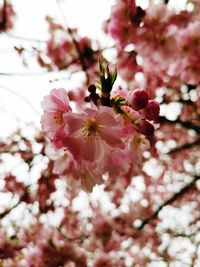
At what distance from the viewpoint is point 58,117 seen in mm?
1346

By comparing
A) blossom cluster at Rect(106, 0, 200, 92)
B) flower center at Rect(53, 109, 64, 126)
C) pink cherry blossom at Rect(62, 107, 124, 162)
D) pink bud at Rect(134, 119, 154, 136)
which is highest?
blossom cluster at Rect(106, 0, 200, 92)

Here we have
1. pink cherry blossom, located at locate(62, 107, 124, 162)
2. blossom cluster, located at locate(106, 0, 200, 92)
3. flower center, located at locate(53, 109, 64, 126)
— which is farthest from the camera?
blossom cluster, located at locate(106, 0, 200, 92)

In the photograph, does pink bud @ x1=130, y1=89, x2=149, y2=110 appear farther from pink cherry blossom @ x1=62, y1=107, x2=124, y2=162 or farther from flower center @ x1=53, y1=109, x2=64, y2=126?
flower center @ x1=53, y1=109, x2=64, y2=126

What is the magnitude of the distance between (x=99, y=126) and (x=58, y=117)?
19cm

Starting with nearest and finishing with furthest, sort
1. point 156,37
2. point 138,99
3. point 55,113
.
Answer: point 138,99
point 55,113
point 156,37

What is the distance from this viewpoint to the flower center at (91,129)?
1.24 metres

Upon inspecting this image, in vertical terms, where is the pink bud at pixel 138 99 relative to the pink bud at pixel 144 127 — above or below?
above

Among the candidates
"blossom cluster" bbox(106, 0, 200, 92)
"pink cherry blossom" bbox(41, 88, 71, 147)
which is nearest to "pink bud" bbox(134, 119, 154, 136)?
"pink cherry blossom" bbox(41, 88, 71, 147)

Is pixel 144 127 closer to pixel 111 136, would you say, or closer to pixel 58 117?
pixel 111 136

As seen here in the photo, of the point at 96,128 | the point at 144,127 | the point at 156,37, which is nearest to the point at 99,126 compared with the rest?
the point at 96,128

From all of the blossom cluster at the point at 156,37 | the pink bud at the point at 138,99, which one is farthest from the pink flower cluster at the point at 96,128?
the blossom cluster at the point at 156,37

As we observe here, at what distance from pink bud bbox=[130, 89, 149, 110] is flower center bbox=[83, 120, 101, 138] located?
148 millimetres

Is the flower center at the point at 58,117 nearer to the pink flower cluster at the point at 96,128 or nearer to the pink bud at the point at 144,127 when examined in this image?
the pink flower cluster at the point at 96,128

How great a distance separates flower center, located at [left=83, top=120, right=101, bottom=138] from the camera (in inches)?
49.0
